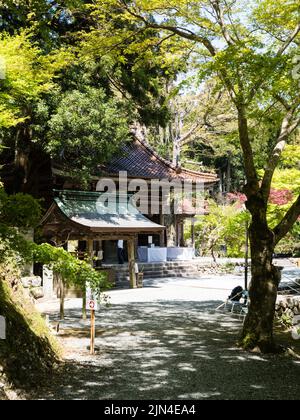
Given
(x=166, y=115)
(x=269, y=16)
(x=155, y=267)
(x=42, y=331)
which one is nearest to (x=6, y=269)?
(x=42, y=331)

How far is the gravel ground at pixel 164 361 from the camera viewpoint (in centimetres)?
609

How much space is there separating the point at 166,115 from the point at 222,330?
1120 centimetres

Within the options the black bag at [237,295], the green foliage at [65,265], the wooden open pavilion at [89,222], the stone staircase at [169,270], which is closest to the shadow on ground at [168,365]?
the black bag at [237,295]

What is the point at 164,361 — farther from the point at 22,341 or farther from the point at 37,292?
the point at 37,292

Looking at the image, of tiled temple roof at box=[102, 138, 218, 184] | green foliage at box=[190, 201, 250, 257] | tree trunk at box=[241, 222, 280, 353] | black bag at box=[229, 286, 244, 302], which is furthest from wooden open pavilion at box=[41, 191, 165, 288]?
green foliage at box=[190, 201, 250, 257]

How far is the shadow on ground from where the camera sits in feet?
19.9

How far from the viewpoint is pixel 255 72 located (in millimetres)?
8055

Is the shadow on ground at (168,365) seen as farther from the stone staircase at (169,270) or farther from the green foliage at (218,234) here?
the green foliage at (218,234)

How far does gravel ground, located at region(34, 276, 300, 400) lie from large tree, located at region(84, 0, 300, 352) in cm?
112

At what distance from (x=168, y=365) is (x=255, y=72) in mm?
5206

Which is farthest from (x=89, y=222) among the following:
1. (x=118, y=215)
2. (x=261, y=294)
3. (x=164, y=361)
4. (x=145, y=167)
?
(x=164, y=361)

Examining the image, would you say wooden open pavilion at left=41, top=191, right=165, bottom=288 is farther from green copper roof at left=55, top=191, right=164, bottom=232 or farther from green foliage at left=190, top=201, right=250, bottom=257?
green foliage at left=190, top=201, right=250, bottom=257

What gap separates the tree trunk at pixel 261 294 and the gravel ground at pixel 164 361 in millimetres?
364
